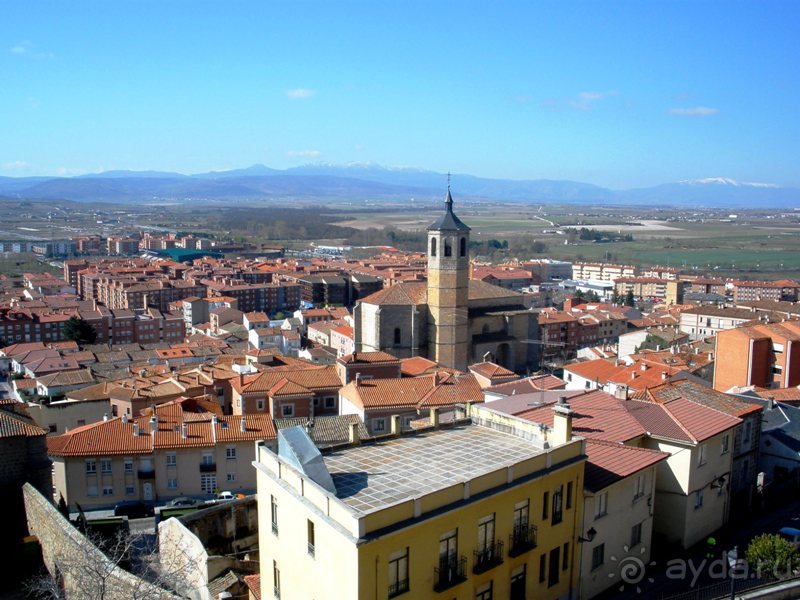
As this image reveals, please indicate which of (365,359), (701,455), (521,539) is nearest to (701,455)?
(701,455)

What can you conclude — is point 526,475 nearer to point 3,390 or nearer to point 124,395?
point 124,395

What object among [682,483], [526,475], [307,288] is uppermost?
[526,475]

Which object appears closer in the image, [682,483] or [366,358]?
[682,483]

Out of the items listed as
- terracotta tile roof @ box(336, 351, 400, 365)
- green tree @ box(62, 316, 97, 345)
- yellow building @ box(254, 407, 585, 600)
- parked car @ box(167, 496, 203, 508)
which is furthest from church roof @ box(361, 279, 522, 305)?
yellow building @ box(254, 407, 585, 600)

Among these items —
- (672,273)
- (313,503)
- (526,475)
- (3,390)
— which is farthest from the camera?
(672,273)

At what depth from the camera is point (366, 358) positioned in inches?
1169

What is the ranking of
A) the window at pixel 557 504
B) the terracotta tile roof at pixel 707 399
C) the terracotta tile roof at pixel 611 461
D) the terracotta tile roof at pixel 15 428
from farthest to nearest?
the terracotta tile roof at pixel 15 428 < the terracotta tile roof at pixel 707 399 < the terracotta tile roof at pixel 611 461 < the window at pixel 557 504

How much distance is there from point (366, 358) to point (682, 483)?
54.1ft

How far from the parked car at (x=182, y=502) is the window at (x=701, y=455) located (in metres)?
12.0

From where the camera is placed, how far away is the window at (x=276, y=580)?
11.2m

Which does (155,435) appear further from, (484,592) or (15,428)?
(484,592)

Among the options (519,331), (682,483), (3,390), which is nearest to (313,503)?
(682,483)

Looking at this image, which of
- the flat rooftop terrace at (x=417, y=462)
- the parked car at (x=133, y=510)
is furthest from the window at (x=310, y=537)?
the parked car at (x=133, y=510)

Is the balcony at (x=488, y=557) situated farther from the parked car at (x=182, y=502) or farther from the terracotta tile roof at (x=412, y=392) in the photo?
the terracotta tile roof at (x=412, y=392)
